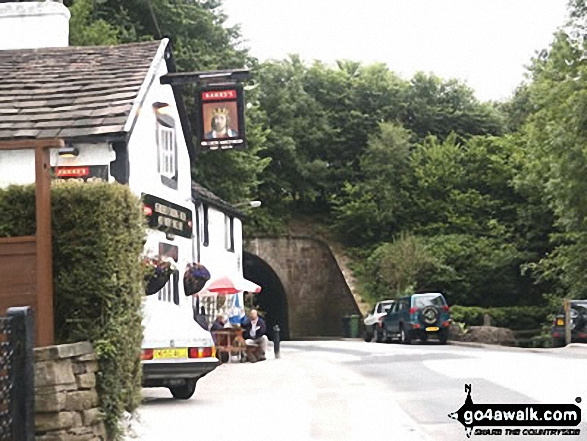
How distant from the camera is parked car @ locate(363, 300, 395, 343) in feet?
129

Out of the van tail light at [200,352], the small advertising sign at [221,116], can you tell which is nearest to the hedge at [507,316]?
the small advertising sign at [221,116]

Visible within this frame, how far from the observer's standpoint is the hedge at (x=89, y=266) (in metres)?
9.19

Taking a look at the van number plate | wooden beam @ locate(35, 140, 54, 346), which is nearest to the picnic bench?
the van number plate

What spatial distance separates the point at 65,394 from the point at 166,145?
13700 mm

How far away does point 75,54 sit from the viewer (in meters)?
21.4

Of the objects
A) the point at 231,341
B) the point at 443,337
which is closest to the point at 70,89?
the point at 231,341

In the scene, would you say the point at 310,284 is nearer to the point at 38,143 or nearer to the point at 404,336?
the point at 404,336

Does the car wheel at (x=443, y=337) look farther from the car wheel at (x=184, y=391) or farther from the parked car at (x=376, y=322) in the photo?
the car wheel at (x=184, y=391)

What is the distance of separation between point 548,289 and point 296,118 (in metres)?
16.0

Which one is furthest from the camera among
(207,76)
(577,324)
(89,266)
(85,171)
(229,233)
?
(229,233)

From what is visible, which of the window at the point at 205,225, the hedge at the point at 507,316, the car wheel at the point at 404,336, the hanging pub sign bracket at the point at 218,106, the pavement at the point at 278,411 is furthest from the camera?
the hedge at the point at 507,316

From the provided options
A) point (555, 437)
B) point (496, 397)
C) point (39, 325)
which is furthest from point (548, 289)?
point (39, 325)

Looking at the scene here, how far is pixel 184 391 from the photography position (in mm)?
15703

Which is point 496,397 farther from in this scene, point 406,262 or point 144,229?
point 406,262
